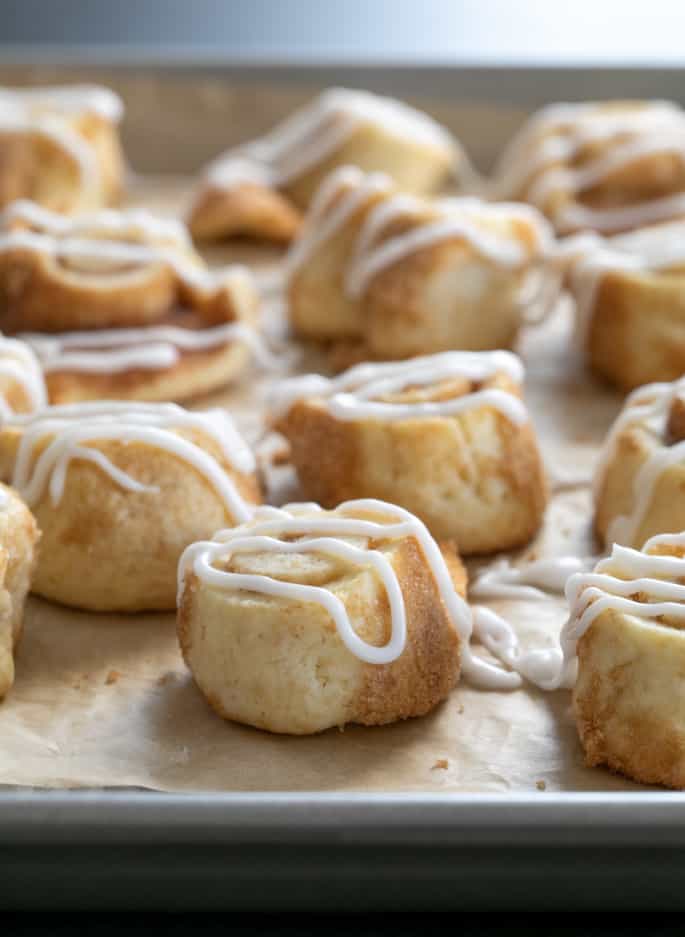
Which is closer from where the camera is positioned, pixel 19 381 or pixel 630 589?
pixel 630 589

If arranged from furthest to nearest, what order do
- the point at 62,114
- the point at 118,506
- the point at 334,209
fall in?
the point at 62,114, the point at 334,209, the point at 118,506

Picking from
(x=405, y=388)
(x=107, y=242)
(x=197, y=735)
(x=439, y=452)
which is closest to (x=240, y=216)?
(x=107, y=242)

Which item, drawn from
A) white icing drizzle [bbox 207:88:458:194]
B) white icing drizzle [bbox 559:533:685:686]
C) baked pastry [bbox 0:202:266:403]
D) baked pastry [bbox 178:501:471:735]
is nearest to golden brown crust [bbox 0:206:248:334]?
baked pastry [bbox 0:202:266:403]

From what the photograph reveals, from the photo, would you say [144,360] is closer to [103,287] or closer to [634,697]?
[103,287]

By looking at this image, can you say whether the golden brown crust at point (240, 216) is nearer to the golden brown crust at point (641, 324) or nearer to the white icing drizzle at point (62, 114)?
the white icing drizzle at point (62, 114)

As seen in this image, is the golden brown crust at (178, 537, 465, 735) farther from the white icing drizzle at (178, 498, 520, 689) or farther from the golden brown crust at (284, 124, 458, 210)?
the golden brown crust at (284, 124, 458, 210)

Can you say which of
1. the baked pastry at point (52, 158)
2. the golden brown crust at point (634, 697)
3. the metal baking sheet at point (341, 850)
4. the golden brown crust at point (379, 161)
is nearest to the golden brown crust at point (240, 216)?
the golden brown crust at point (379, 161)

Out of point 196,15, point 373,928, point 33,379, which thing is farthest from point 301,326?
point 196,15
